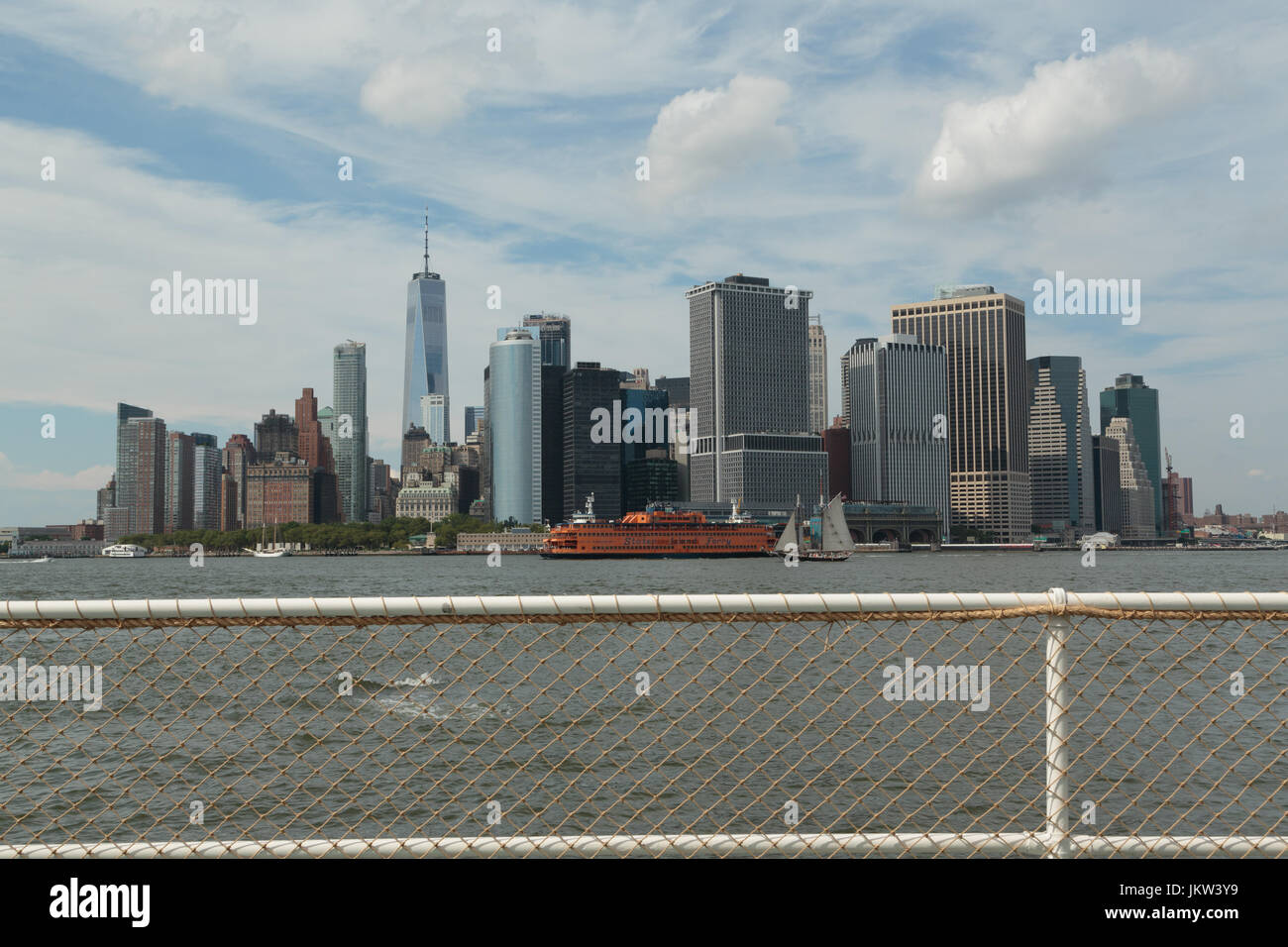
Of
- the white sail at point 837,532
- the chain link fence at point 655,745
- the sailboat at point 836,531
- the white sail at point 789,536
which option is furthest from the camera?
the sailboat at point 836,531

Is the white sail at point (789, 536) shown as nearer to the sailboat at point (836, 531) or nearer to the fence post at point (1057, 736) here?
the sailboat at point (836, 531)

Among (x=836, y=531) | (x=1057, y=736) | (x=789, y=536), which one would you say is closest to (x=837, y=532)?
(x=836, y=531)

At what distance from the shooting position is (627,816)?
1355 centimetres

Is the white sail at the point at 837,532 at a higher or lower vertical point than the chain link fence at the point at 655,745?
lower

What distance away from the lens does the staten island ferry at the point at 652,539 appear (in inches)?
6467

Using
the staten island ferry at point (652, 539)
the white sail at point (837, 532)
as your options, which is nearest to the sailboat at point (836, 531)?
the white sail at point (837, 532)

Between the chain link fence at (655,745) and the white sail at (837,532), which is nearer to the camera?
the chain link fence at (655,745)

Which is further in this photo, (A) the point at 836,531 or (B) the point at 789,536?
(A) the point at 836,531

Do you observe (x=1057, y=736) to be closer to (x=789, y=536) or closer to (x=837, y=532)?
(x=789, y=536)

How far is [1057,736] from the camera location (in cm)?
420

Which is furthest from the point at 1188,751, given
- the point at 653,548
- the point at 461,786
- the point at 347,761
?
the point at 653,548

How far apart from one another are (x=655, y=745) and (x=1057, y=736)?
50.2 ft

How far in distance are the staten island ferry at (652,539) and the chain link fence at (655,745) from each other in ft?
428
